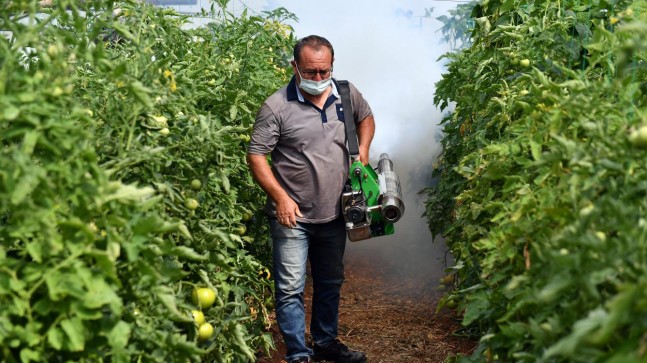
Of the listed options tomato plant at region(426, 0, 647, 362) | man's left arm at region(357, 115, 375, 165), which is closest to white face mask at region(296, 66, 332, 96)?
man's left arm at region(357, 115, 375, 165)

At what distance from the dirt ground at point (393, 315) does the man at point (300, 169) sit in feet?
1.75

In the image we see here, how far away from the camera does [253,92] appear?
17.8 ft

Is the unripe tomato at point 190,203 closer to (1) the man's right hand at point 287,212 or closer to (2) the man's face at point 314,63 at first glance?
(1) the man's right hand at point 287,212

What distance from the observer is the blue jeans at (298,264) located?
4.70 metres

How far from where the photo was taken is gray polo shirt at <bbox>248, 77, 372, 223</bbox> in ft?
15.1

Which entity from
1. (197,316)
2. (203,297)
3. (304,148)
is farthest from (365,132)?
(197,316)

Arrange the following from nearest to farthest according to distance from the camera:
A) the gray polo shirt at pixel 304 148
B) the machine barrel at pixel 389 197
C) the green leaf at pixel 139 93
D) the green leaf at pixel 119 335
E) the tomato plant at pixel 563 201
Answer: the tomato plant at pixel 563 201 < the green leaf at pixel 119 335 < the green leaf at pixel 139 93 < the machine barrel at pixel 389 197 < the gray polo shirt at pixel 304 148

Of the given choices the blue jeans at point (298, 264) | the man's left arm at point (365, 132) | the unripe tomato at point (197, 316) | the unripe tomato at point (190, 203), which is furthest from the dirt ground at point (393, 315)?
the unripe tomato at point (190, 203)

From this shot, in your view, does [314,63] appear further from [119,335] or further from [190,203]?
[119,335]

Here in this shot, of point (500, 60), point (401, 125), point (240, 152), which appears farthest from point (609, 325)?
point (401, 125)

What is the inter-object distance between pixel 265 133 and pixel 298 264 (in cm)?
67

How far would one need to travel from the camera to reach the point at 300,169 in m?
4.67

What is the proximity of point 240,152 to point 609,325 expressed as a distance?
336 centimetres

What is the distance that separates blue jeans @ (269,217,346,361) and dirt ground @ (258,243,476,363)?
334 millimetres
